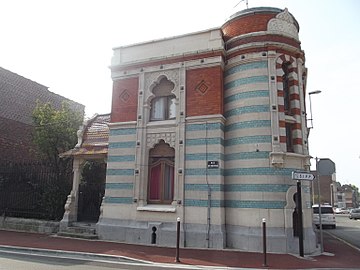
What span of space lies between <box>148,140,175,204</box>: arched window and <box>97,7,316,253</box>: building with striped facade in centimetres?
4

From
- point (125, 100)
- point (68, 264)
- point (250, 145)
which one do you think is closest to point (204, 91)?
point (250, 145)

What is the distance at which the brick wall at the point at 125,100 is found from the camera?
1414 cm

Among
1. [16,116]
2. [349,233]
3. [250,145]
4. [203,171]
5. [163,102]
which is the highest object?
[16,116]

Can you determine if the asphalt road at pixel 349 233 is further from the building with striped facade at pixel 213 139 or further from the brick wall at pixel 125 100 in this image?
the brick wall at pixel 125 100

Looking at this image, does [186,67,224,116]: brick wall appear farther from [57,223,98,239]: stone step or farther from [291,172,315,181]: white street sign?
[57,223,98,239]: stone step

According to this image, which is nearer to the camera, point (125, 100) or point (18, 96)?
point (125, 100)

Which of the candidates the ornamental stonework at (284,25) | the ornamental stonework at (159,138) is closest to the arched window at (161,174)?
the ornamental stonework at (159,138)

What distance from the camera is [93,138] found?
15.7 metres

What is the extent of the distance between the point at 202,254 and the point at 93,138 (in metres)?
8.25

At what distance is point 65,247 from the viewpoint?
1102 cm

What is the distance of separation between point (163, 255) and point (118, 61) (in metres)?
8.99

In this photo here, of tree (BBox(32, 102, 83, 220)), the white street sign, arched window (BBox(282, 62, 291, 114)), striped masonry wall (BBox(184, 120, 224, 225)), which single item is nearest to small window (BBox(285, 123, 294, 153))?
arched window (BBox(282, 62, 291, 114))

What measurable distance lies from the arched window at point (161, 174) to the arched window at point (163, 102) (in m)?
1.26

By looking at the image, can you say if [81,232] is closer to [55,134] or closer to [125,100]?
[125,100]
